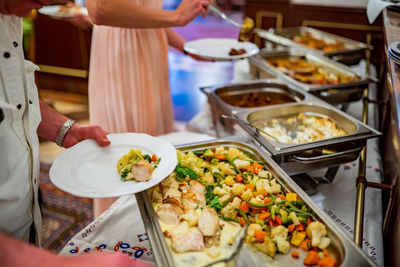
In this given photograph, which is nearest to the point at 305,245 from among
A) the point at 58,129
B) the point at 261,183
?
the point at 261,183

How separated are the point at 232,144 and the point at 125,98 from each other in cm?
83

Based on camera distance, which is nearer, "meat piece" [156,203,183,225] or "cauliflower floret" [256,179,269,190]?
"meat piece" [156,203,183,225]

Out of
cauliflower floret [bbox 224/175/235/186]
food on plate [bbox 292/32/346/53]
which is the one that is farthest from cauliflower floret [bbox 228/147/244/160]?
food on plate [bbox 292/32/346/53]

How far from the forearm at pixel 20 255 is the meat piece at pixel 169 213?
42 centimetres

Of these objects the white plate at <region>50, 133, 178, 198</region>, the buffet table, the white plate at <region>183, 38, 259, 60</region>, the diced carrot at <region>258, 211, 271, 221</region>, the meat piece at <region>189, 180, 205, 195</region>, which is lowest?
the buffet table

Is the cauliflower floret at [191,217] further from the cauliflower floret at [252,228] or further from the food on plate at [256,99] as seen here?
the food on plate at [256,99]

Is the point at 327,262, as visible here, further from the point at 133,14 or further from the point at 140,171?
the point at 133,14

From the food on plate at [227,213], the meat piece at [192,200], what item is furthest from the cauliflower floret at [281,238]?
the meat piece at [192,200]

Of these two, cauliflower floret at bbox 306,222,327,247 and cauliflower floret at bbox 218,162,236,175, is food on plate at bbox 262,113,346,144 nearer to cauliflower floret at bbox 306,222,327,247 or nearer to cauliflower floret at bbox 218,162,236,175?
cauliflower floret at bbox 218,162,236,175

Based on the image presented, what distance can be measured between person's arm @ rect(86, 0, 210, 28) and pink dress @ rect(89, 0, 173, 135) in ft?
0.63

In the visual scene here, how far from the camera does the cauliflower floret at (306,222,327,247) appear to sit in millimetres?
938

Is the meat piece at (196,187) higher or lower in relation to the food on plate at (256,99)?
lower

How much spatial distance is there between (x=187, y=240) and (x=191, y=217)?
9 centimetres

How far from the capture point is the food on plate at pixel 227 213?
94 centimetres
